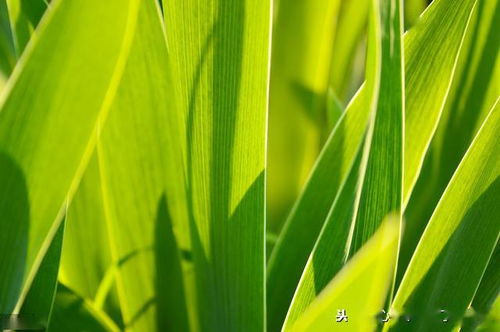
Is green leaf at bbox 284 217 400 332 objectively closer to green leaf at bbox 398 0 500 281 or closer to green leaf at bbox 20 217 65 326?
green leaf at bbox 20 217 65 326

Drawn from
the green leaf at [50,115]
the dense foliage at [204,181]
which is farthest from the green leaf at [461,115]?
the green leaf at [50,115]

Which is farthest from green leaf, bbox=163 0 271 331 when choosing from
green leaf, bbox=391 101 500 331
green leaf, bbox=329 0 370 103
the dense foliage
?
green leaf, bbox=329 0 370 103

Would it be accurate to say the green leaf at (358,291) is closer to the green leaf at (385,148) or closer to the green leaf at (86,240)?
the green leaf at (385,148)

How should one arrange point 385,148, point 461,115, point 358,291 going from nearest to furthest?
1. point 358,291
2. point 385,148
3. point 461,115

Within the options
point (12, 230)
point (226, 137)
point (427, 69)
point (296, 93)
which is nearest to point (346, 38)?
point (296, 93)

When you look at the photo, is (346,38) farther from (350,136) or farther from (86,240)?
(86,240)

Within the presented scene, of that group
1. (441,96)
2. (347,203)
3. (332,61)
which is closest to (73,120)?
(347,203)
